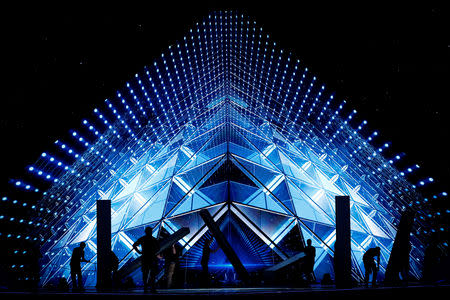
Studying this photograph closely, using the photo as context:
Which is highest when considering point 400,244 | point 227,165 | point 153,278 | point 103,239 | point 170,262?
point 227,165

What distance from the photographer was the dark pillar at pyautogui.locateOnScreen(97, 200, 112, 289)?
7613mm

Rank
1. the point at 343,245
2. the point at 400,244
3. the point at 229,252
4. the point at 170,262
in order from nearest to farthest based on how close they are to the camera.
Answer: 1. the point at 343,245
2. the point at 400,244
3. the point at 229,252
4. the point at 170,262

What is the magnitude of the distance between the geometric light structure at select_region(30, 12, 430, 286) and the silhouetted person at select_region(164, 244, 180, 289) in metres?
1.92

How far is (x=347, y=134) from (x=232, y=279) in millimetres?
14227

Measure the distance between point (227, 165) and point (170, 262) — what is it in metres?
5.34

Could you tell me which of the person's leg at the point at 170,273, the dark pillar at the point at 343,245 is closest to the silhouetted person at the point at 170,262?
the person's leg at the point at 170,273

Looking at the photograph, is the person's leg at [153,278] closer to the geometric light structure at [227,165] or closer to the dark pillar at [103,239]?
the dark pillar at [103,239]

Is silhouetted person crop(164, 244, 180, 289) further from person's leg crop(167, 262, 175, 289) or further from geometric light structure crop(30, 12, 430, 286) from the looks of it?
geometric light structure crop(30, 12, 430, 286)

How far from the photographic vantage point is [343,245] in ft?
23.0

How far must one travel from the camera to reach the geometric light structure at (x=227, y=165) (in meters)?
12.6

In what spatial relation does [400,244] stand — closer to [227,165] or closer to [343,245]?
[343,245]

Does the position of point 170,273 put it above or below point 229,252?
below

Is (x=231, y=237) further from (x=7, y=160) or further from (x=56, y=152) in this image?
(x=56, y=152)

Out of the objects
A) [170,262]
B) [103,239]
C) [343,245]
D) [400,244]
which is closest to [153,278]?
[103,239]
